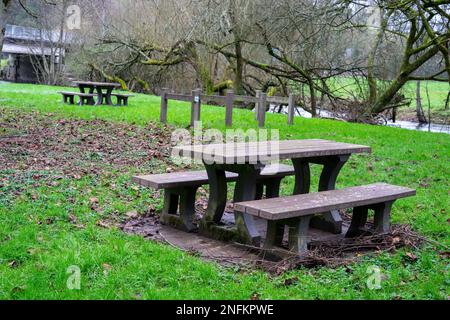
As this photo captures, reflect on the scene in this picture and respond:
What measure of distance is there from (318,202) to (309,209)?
0.99 feet

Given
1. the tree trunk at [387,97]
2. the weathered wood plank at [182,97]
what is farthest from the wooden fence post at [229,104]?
the tree trunk at [387,97]

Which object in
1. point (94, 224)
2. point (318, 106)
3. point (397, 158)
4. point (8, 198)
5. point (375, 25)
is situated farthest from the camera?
point (318, 106)

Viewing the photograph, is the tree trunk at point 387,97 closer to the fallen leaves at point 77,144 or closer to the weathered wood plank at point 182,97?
the weathered wood plank at point 182,97

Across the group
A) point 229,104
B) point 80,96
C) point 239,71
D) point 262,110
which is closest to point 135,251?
point 229,104

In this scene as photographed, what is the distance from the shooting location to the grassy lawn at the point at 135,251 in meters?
4.30

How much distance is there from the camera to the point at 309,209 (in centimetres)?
522

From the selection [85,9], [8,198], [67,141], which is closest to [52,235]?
[8,198]

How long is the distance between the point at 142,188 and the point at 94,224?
1.89 m

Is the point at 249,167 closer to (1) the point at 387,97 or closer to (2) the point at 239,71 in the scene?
(1) the point at 387,97

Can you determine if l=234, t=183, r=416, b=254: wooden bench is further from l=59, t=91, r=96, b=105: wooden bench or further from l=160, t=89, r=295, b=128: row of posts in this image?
l=59, t=91, r=96, b=105: wooden bench

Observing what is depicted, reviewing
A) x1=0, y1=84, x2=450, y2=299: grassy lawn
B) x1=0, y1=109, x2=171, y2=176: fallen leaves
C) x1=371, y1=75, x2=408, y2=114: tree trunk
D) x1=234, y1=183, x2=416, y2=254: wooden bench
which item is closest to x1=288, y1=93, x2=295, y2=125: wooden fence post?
x1=0, y1=109, x2=171, y2=176: fallen leaves

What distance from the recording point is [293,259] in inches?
201

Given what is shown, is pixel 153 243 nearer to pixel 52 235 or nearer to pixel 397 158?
pixel 52 235

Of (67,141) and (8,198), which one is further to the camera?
(67,141)
